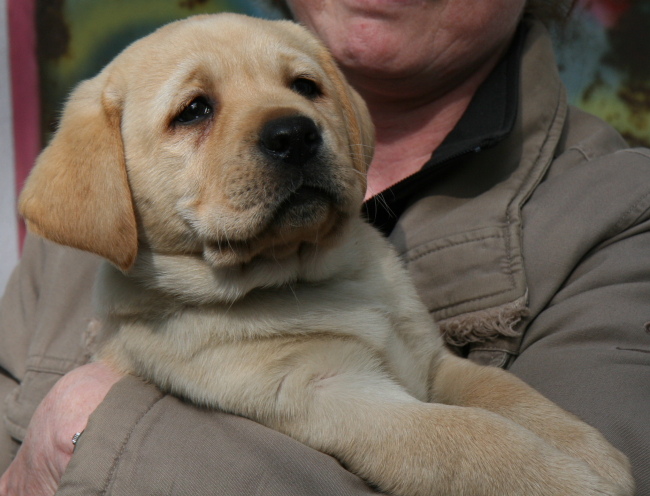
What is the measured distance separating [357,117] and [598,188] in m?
0.92

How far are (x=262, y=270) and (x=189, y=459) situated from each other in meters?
0.68

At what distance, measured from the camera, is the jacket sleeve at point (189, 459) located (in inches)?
63.9

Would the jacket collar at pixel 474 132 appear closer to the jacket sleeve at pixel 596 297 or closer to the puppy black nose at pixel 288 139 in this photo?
the jacket sleeve at pixel 596 297

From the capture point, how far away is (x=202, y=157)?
6.89ft

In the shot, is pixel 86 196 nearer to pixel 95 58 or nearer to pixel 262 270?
pixel 262 270

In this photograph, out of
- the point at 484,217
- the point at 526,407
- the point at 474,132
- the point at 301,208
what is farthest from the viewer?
the point at 474,132

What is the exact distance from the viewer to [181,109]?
7.14 ft

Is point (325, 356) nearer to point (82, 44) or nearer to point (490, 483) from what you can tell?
point (490, 483)

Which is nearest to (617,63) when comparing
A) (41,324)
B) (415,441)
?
(415,441)

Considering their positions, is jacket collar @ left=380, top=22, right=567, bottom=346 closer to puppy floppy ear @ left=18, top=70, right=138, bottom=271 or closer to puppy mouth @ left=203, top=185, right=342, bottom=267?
puppy mouth @ left=203, top=185, right=342, bottom=267

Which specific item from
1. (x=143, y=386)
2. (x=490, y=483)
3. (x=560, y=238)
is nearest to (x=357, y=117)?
(x=560, y=238)

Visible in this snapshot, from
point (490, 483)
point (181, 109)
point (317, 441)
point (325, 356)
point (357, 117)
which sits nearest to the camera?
point (490, 483)

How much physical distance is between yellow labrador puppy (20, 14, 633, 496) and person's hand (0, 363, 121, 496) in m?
0.12

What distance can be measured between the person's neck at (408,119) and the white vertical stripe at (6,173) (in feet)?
9.32
